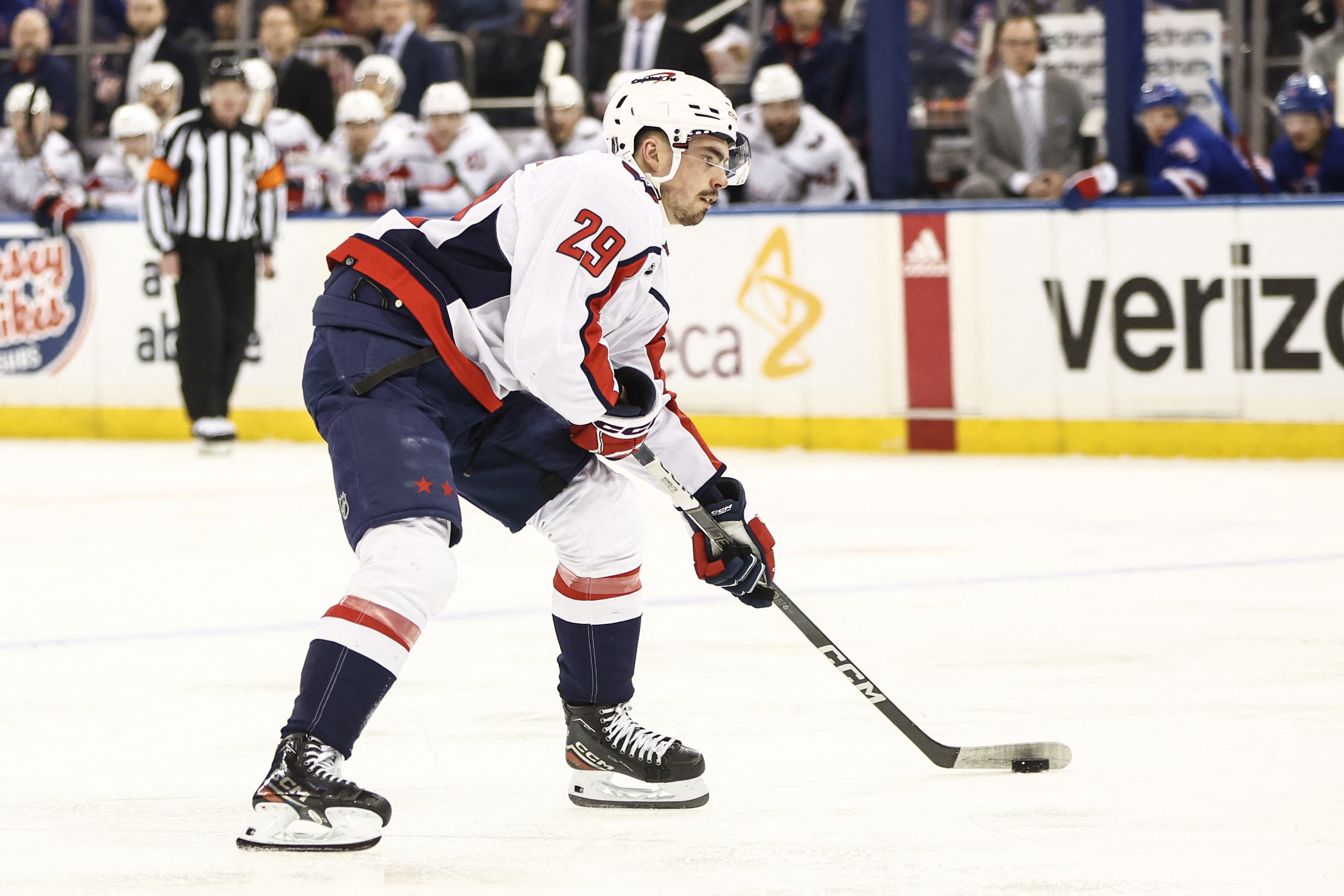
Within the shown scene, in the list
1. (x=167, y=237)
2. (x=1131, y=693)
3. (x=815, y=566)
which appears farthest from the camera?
(x=167, y=237)

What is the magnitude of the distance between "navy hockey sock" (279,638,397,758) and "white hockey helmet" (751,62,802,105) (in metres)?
7.10

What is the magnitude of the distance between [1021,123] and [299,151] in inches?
166

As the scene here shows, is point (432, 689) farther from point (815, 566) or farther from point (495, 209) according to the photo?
point (815, 566)

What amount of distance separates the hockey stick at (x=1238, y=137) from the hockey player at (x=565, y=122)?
9.79 feet

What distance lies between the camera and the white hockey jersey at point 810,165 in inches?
397

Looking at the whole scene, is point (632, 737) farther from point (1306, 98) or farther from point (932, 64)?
point (932, 64)

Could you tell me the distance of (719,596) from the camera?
587 centimetres

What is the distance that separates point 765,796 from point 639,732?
11.1 inches

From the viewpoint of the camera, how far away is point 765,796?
3609 millimetres

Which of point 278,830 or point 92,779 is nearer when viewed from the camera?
point 278,830

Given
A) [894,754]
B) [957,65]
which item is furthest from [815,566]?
[957,65]

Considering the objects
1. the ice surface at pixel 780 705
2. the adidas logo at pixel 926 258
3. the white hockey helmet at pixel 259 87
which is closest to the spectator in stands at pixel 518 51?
the white hockey helmet at pixel 259 87

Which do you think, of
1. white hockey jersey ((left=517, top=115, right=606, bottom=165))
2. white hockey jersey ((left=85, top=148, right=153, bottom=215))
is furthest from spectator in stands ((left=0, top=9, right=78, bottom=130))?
white hockey jersey ((left=517, top=115, right=606, bottom=165))

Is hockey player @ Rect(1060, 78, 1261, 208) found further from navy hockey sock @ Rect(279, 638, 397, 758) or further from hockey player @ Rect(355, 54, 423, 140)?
navy hockey sock @ Rect(279, 638, 397, 758)
